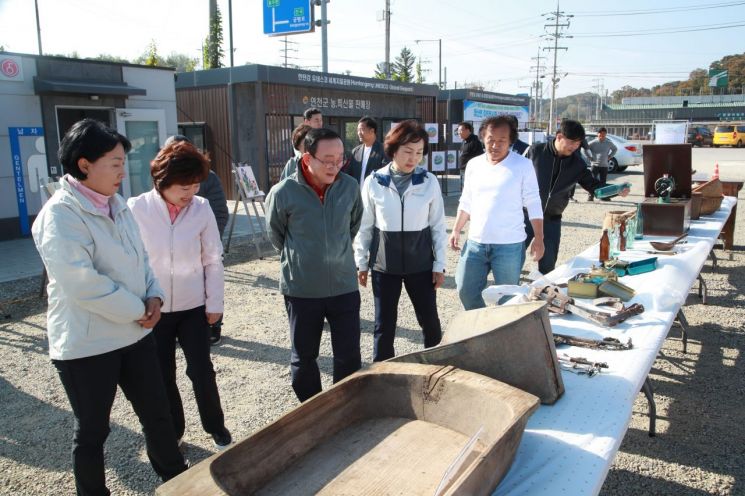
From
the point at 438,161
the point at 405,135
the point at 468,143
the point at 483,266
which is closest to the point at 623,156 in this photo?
the point at 438,161

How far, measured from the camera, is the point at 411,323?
5129 mm

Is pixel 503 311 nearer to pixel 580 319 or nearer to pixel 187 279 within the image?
pixel 580 319

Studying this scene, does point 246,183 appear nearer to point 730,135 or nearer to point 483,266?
point 483,266

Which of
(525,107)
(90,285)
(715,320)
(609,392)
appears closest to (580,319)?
(609,392)

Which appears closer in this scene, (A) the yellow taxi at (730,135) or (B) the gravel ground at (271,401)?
(B) the gravel ground at (271,401)

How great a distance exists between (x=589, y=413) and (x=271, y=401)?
7.28ft

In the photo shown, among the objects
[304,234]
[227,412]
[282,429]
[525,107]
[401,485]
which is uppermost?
[525,107]

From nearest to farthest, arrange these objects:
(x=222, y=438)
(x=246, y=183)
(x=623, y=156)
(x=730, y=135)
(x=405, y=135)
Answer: (x=222, y=438) < (x=405, y=135) < (x=246, y=183) < (x=623, y=156) < (x=730, y=135)

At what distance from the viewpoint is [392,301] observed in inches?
135

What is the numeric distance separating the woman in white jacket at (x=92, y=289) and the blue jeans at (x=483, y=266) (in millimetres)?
2053

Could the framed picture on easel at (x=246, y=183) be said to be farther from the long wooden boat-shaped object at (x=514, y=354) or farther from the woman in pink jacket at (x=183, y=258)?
the long wooden boat-shaped object at (x=514, y=354)

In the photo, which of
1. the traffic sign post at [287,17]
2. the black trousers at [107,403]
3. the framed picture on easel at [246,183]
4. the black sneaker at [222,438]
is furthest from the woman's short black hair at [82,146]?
the traffic sign post at [287,17]

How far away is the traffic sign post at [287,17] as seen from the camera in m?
15.0

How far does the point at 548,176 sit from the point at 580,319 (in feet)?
6.96
